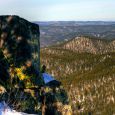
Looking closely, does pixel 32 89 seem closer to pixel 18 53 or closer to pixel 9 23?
pixel 18 53

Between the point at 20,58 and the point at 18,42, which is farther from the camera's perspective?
the point at 18,42

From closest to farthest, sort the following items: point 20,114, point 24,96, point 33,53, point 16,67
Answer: point 20,114
point 24,96
point 16,67
point 33,53

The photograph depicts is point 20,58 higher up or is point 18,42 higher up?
point 18,42

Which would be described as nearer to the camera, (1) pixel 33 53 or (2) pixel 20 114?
(2) pixel 20 114

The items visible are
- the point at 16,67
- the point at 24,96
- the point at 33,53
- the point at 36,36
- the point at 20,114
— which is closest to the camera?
the point at 20,114

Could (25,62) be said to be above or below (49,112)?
above

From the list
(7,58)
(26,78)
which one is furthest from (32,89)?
(7,58)

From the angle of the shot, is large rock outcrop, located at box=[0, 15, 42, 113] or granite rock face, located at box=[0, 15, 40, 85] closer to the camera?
large rock outcrop, located at box=[0, 15, 42, 113]

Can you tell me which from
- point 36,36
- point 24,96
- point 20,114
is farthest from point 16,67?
point 20,114

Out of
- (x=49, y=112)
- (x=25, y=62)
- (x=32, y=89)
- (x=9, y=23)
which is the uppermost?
(x=9, y=23)

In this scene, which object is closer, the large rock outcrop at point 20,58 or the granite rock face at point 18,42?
the large rock outcrop at point 20,58
